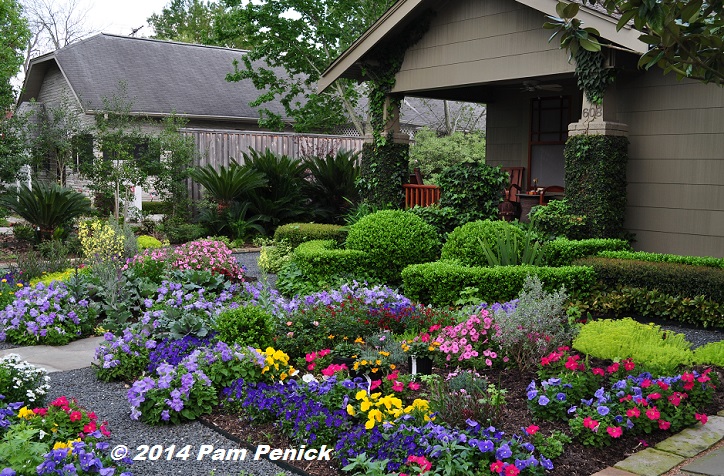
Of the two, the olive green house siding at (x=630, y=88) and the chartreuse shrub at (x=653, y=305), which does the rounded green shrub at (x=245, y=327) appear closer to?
the chartreuse shrub at (x=653, y=305)

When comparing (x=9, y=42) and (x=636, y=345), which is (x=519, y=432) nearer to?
(x=636, y=345)

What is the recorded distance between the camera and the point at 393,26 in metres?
11.3

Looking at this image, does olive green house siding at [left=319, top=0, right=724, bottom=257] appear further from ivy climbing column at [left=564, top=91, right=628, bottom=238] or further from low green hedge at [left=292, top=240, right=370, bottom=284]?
low green hedge at [left=292, top=240, right=370, bottom=284]

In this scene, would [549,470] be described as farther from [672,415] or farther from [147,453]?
[147,453]

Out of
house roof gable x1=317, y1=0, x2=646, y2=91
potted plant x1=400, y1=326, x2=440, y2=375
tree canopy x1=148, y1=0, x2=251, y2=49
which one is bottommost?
potted plant x1=400, y1=326, x2=440, y2=375

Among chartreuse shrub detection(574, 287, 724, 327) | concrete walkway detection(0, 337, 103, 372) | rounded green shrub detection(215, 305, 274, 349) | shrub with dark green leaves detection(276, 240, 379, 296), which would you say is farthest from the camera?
shrub with dark green leaves detection(276, 240, 379, 296)

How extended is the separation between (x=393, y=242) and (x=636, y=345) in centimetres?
399

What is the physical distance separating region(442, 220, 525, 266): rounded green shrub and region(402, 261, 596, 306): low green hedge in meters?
0.49

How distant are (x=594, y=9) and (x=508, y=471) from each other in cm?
722

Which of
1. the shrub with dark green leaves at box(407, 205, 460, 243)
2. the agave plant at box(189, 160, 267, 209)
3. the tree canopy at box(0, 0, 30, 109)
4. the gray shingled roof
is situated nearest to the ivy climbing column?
the shrub with dark green leaves at box(407, 205, 460, 243)

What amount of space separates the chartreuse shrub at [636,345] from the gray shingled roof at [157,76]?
17.9 m

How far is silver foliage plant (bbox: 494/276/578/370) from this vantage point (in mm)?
5211

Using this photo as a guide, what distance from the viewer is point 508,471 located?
338 cm

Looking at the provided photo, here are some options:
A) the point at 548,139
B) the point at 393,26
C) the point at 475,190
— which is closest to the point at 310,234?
the point at 475,190
